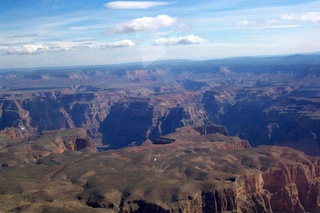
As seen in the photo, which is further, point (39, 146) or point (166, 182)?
point (39, 146)

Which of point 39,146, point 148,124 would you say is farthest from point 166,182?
point 148,124

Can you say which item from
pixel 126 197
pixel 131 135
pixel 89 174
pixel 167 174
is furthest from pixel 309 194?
pixel 131 135

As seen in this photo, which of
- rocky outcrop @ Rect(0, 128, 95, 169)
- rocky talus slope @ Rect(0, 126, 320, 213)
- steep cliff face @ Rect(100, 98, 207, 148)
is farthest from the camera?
steep cliff face @ Rect(100, 98, 207, 148)

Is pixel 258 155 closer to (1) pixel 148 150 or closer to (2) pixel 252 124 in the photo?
(1) pixel 148 150

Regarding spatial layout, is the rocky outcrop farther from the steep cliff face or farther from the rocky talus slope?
the steep cliff face

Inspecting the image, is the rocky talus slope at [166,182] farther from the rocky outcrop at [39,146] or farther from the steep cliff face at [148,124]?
the steep cliff face at [148,124]

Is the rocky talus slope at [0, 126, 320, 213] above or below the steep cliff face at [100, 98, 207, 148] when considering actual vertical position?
above

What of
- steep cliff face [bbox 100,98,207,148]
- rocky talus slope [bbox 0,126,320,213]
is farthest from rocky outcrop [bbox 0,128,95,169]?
steep cliff face [bbox 100,98,207,148]

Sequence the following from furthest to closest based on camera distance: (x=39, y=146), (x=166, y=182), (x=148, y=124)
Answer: (x=148, y=124) → (x=39, y=146) → (x=166, y=182)

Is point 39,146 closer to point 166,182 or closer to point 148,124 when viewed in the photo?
point 166,182
